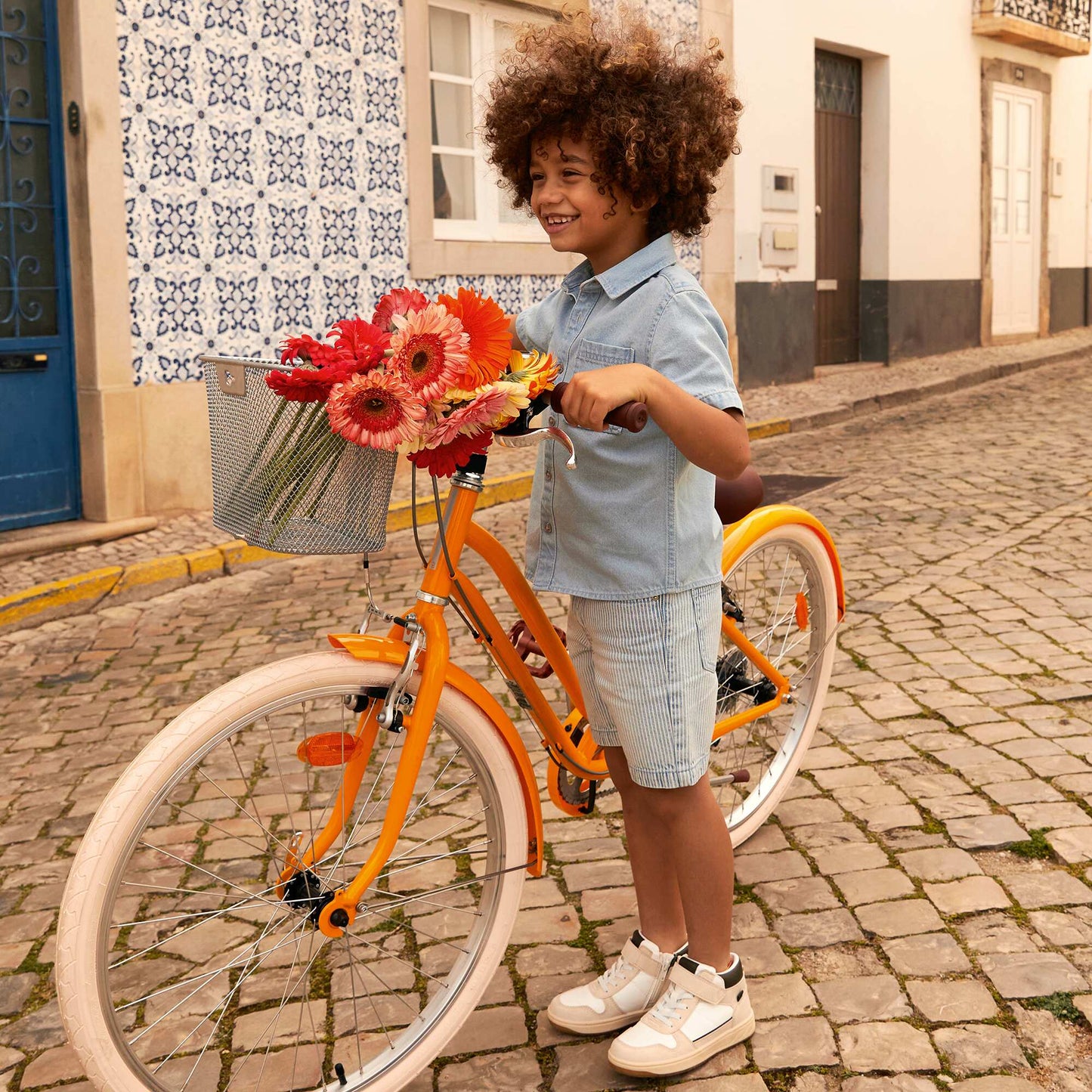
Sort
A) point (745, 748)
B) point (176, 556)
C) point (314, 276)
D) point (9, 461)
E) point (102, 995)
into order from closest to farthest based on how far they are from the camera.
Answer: point (102, 995) < point (745, 748) < point (176, 556) < point (9, 461) < point (314, 276)

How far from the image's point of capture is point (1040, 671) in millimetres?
4480

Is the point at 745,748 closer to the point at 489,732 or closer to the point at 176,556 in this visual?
the point at 489,732

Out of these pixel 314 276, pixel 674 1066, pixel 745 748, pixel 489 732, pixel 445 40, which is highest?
pixel 445 40

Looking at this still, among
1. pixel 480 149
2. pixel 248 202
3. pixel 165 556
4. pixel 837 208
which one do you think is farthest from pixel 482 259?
pixel 837 208

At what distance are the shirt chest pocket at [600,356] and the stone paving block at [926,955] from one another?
1272 millimetres

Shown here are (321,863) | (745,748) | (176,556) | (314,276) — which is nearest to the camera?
(321,863)

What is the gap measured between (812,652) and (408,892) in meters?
1.16

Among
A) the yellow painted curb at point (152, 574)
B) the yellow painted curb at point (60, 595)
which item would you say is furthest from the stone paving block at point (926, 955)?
the yellow painted curb at point (152, 574)

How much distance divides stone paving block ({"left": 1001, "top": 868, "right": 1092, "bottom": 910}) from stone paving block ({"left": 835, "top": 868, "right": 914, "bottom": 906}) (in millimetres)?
224

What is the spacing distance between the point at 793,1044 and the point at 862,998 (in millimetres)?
202

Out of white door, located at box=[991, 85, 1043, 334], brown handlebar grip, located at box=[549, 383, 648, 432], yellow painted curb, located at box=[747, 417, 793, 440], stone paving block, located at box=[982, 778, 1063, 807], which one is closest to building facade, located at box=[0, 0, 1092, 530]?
yellow painted curb, located at box=[747, 417, 793, 440]

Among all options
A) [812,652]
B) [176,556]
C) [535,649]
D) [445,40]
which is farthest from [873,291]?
[535,649]

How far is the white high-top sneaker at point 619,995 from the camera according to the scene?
254 cm

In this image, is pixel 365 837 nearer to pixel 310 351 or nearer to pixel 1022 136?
pixel 310 351
